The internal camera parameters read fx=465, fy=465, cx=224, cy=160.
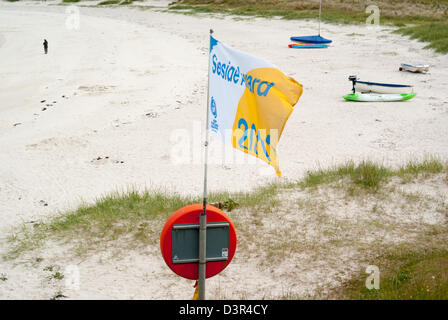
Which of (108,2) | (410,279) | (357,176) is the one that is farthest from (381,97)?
(108,2)

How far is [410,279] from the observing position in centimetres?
629

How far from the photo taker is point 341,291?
253 inches

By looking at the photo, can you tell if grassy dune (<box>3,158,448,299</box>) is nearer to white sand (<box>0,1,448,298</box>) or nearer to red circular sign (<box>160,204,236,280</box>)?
white sand (<box>0,1,448,298</box>)

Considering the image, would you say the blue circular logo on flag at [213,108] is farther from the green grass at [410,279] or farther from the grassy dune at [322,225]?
the green grass at [410,279]

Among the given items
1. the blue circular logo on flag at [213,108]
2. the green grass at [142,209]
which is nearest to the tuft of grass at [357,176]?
the green grass at [142,209]

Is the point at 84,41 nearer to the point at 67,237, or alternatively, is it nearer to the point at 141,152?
the point at 141,152

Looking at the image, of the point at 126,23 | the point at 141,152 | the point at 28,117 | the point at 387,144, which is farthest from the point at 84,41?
the point at 387,144

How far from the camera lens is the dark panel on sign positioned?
5.02 metres

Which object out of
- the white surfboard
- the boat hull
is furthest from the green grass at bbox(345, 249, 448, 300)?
the white surfboard

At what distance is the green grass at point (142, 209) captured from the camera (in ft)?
26.8

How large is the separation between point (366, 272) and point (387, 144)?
26.8 ft

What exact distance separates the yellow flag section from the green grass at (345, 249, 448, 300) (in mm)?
2324

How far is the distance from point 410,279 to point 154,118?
12223 millimetres

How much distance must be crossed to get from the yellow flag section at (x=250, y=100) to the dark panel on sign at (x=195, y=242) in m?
0.91
